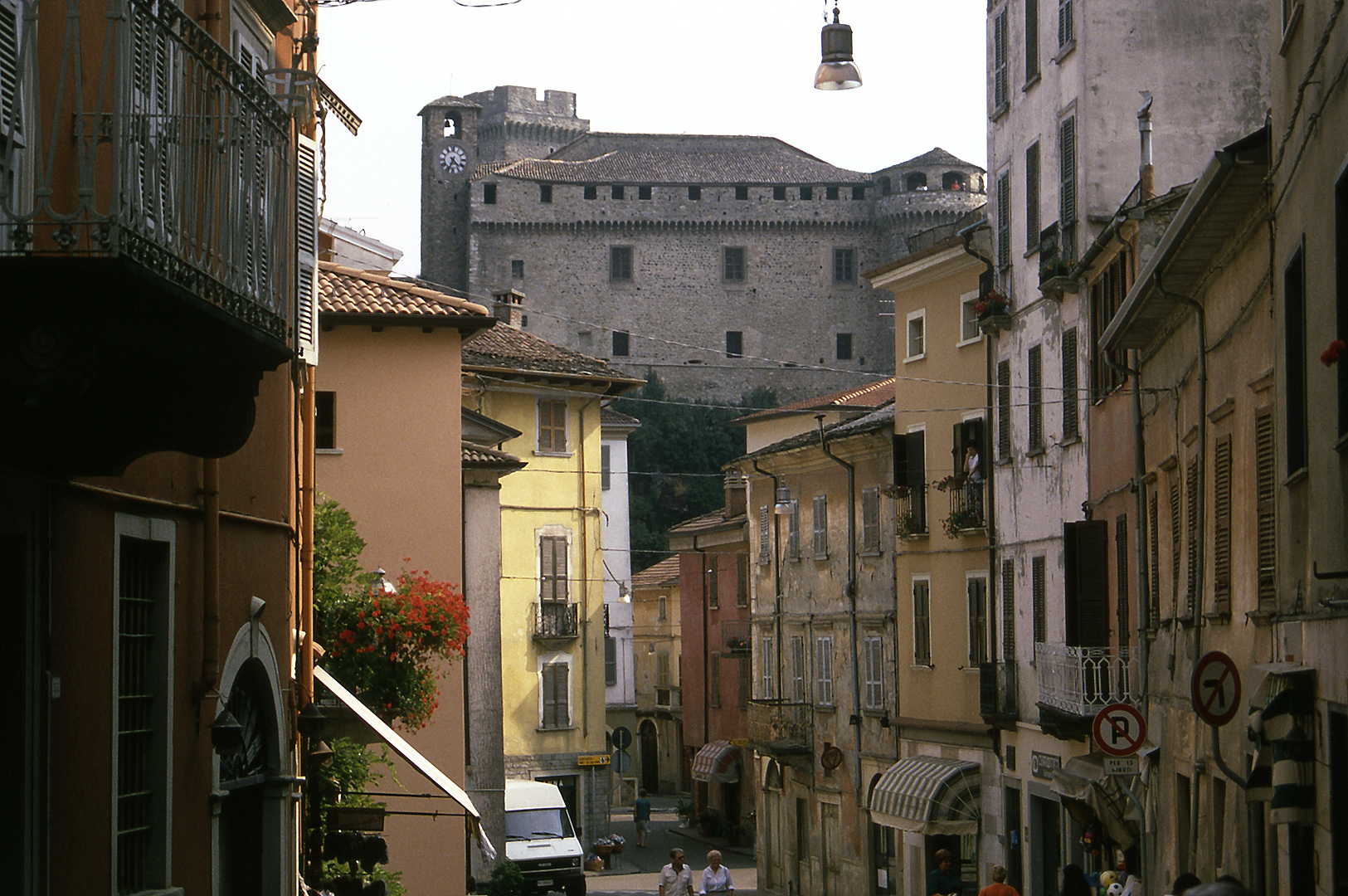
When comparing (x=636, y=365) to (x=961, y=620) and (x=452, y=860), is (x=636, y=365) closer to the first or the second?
(x=961, y=620)

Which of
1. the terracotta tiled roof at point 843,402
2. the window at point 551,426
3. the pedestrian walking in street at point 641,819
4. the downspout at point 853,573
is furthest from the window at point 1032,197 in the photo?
the pedestrian walking in street at point 641,819

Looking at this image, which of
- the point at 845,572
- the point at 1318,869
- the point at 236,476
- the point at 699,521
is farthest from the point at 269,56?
the point at 699,521

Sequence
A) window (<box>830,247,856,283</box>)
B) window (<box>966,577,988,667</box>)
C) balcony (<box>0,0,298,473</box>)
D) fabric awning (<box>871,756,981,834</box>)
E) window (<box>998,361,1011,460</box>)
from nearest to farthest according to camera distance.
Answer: balcony (<box>0,0,298,473</box>), window (<box>998,361,1011,460</box>), fabric awning (<box>871,756,981,834</box>), window (<box>966,577,988,667</box>), window (<box>830,247,856,283</box>)

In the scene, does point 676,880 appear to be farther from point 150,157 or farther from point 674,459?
point 674,459

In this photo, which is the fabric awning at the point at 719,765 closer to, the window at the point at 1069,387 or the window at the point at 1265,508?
the window at the point at 1069,387

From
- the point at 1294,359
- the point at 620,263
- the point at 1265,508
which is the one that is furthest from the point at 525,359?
the point at 620,263

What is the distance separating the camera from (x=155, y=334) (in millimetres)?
5637

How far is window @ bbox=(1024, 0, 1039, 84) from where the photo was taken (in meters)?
24.3

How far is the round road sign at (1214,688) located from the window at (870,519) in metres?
20.3

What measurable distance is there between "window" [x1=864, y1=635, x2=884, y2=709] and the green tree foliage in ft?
161

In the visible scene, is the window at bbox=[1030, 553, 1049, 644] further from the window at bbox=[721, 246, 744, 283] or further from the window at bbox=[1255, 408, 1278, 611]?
the window at bbox=[721, 246, 744, 283]

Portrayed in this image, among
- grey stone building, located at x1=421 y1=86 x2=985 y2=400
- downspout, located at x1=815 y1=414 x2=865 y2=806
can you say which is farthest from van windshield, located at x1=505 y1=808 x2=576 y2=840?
grey stone building, located at x1=421 y1=86 x2=985 y2=400

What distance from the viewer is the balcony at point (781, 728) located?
32.8m

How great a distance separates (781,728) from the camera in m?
33.6
